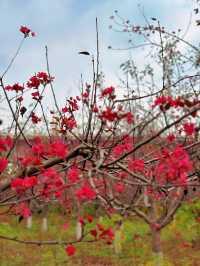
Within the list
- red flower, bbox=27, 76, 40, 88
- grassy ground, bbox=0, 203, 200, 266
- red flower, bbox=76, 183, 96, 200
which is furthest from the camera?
grassy ground, bbox=0, 203, 200, 266

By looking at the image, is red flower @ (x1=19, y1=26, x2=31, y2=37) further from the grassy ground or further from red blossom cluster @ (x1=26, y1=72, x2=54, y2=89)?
the grassy ground

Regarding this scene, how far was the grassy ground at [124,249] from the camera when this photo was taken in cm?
786

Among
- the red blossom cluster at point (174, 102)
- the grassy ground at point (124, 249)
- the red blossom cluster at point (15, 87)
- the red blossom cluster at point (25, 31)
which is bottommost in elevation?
the grassy ground at point (124, 249)

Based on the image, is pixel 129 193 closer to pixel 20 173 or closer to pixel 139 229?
pixel 139 229

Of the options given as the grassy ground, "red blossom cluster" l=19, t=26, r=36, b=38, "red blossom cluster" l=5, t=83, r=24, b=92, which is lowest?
the grassy ground

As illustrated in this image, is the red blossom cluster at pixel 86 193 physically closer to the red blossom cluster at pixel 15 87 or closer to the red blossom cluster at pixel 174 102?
the red blossom cluster at pixel 174 102

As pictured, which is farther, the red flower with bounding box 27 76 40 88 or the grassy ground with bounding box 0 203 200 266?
the grassy ground with bounding box 0 203 200 266

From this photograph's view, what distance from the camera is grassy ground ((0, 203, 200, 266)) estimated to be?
786cm

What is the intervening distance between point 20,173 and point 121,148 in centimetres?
76

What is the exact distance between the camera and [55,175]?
215 cm

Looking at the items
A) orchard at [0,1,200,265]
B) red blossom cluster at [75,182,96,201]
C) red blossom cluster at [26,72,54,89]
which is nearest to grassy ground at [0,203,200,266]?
orchard at [0,1,200,265]

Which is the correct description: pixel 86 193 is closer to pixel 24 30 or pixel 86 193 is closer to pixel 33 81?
pixel 33 81

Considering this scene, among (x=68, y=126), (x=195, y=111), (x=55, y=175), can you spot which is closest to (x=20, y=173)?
(x=55, y=175)

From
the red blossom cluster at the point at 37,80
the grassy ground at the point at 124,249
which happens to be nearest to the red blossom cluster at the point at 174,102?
the red blossom cluster at the point at 37,80
